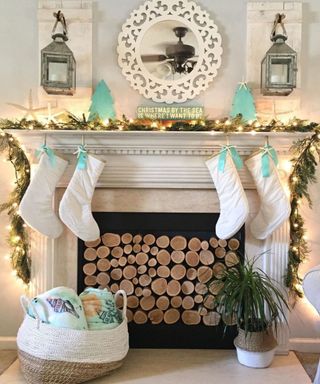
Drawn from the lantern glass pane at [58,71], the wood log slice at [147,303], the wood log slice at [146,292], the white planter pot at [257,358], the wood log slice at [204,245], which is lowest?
the white planter pot at [257,358]

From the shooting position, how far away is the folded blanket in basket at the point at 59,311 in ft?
7.35

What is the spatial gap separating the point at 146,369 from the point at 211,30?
6.41 ft

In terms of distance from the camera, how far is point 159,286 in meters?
2.70

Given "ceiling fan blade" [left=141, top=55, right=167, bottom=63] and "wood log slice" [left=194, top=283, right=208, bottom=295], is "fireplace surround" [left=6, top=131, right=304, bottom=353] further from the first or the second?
"ceiling fan blade" [left=141, top=55, right=167, bottom=63]

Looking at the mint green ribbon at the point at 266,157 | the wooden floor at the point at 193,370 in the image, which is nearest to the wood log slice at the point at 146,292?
the wooden floor at the point at 193,370

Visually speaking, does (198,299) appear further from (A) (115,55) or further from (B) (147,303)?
(A) (115,55)

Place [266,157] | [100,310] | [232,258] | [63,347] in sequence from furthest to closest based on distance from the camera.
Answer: [232,258], [266,157], [100,310], [63,347]

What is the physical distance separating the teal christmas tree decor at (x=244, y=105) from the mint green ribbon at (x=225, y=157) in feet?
0.77

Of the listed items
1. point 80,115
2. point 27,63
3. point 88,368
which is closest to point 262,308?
point 88,368

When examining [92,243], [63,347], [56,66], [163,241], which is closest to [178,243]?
[163,241]

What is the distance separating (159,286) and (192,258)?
26cm

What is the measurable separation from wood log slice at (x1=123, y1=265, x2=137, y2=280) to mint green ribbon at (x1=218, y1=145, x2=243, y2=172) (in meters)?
0.79

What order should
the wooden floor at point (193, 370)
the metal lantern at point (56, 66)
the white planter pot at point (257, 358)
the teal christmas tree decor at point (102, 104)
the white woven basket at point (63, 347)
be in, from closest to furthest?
the white woven basket at point (63, 347) < the wooden floor at point (193, 370) < the white planter pot at point (257, 358) < the metal lantern at point (56, 66) < the teal christmas tree decor at point (102, 104)

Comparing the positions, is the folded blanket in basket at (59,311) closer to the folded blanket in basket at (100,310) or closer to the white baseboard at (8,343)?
the folded blanket in basket at (100,310)
